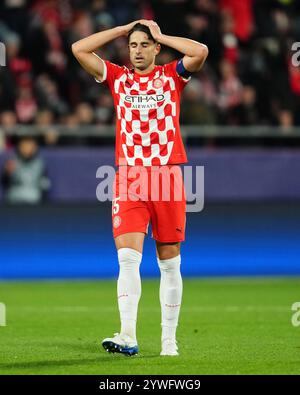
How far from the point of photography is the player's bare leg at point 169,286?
925 cm

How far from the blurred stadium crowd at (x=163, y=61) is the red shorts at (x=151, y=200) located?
7.76 m

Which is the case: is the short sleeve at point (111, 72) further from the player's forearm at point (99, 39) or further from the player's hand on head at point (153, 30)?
the player's hand on head at point (153, 30)

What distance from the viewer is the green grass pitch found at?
337 inches

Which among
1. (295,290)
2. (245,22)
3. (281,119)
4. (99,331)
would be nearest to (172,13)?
(245,22)

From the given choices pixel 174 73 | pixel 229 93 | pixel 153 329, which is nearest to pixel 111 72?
pixel 174 73

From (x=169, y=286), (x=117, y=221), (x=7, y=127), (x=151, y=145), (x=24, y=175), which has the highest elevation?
(x=7, y=127)

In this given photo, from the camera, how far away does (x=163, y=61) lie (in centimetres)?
1744

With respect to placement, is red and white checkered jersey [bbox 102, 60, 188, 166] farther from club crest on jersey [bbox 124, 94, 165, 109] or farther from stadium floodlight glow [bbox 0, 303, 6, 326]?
stadium floodlight glow [bbox 0, 303, 6, 326]

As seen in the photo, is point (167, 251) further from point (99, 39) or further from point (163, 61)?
point (163, 61)

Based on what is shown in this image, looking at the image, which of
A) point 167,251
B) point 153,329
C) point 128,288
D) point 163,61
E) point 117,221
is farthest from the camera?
point 163,61

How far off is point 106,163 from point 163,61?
1871mm

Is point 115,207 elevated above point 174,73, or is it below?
below

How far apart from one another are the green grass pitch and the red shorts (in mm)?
1004

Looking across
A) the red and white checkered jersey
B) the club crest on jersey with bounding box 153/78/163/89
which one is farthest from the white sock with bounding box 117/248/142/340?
the club crest on jersey with bounding box 153/78/163/89
